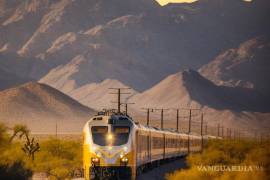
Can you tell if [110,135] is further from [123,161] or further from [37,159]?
[37,159]

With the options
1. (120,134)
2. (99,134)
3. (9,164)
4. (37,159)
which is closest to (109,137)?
(99,134)

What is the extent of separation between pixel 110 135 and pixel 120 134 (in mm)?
615

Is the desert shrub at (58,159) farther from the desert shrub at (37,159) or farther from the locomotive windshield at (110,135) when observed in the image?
the locomotive windshield at (110,135)

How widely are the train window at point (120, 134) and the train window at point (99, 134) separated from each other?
502 millimetres

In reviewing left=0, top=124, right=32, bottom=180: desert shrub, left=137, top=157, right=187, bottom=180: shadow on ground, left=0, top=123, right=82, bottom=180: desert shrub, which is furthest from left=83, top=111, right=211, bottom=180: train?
left=137, top=157, right=187, bottom=180: shadow on ground

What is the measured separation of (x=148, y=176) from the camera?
190 feet

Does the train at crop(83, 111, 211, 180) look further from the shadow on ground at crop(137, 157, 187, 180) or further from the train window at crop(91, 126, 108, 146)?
the shadow on ground at crop(137, 157, 187, 180)

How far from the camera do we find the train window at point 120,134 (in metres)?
A: 45.7

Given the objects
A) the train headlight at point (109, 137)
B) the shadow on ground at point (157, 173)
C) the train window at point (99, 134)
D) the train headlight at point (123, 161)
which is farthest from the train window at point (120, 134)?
the shadow on ground at point (157, 173)

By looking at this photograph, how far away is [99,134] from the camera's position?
4584cm

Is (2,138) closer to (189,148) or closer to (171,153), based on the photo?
(171,153)

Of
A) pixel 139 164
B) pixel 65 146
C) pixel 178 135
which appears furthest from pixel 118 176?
pixel 65 146

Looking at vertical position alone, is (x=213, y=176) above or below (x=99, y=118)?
below

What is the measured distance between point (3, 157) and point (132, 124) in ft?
52.2
